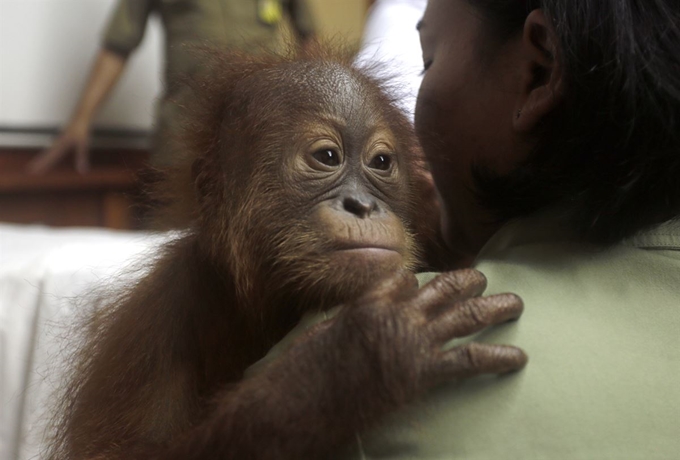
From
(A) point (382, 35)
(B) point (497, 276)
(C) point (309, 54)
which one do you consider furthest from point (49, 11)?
(B) point (497, 276)

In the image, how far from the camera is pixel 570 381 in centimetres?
82

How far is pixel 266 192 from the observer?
126 centimetres

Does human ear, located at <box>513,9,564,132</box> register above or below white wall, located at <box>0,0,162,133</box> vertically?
below

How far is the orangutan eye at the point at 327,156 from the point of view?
1234 mm

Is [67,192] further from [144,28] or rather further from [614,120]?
[614,120]

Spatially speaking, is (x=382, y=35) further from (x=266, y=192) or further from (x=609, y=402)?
(x=609, y=402)

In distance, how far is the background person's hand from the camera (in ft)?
12.7

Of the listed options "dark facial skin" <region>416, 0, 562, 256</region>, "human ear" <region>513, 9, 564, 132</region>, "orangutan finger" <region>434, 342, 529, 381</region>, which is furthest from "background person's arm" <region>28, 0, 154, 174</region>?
"orangutan finger" <region>434, 342, 529, 381</region>

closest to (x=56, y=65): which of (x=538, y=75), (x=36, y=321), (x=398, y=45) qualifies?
(x=398, y=45)

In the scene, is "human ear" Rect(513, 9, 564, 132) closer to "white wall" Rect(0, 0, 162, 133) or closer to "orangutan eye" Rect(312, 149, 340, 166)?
"orangutan eye" Rect(312, 149, 340, 166)

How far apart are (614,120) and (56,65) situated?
3618mm

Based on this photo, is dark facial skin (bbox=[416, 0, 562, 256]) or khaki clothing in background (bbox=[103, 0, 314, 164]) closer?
dark facial skin (bbox=[416, 0, 562, 256])

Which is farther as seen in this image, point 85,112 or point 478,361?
point 85,112

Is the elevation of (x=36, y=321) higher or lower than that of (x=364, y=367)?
higher
